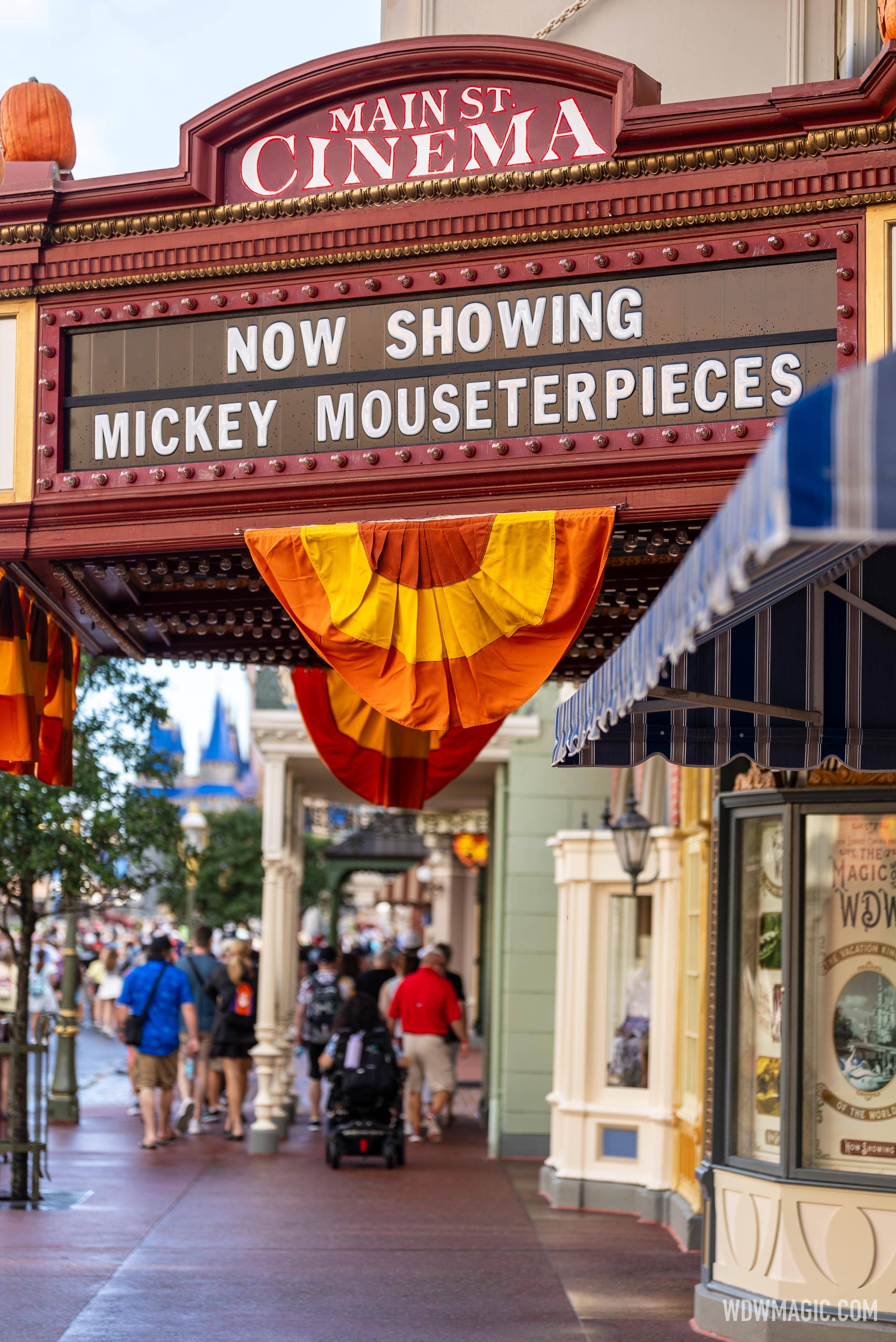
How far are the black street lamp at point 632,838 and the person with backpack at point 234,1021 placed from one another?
543 centimetres

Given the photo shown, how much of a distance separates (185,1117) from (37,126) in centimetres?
1163

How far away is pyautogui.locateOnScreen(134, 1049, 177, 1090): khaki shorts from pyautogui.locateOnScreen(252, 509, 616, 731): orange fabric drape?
362 inches

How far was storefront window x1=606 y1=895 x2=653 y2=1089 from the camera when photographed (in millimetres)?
11844

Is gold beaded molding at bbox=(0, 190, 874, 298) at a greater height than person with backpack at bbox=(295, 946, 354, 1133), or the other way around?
gold beaded molding at bbox=(0, 190, 874, 298)

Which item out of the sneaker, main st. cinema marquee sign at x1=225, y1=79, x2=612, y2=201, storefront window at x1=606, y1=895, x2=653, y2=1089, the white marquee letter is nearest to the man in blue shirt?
the sneaker

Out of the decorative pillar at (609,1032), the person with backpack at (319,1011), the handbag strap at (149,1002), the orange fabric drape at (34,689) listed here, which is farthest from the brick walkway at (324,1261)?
the orange fabric drape at (34,689)

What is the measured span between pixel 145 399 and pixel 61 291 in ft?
1.79

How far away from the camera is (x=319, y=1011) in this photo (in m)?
15.9

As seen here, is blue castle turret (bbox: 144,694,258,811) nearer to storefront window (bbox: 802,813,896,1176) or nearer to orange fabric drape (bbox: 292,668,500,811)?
orange fabric drape (bbox: 292,668,500,811)

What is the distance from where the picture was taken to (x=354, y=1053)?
43.7ft

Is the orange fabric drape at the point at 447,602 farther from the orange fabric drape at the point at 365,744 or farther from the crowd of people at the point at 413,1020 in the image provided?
the crowd of people at the point at 413,1020

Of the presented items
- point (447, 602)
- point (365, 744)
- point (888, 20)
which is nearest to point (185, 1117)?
point (365, 744)

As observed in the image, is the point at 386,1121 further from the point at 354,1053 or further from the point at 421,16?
the point at 421,16

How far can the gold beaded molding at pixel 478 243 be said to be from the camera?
17.1ft
